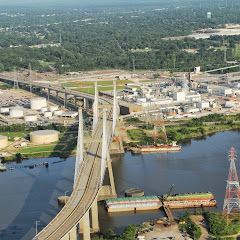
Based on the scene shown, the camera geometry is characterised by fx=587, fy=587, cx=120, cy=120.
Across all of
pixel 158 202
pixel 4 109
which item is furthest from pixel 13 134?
pixel 158 202

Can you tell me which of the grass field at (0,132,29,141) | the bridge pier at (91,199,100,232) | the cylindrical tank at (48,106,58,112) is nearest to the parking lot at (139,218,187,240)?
the bridge pier at (91,199,100,232)

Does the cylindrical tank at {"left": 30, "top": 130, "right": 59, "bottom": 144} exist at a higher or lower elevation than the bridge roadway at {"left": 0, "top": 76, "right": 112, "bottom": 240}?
lower

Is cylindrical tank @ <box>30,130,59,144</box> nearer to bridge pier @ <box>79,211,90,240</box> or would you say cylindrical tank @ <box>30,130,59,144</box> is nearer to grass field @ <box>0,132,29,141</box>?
grass field @ <box>0,132,29,141</box>

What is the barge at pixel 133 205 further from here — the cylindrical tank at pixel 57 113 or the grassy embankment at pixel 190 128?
the cylindrical tank at pixel 57 113

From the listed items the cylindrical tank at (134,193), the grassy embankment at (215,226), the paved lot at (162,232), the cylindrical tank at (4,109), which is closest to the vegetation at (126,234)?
the paved lot at (162,232)

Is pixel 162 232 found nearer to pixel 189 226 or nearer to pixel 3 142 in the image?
pixel 189 226

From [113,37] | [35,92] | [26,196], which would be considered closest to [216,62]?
[35,92]

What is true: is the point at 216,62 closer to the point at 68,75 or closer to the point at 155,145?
the point at 68,75
